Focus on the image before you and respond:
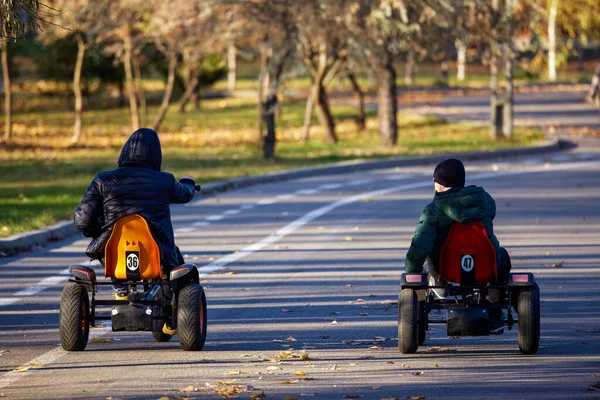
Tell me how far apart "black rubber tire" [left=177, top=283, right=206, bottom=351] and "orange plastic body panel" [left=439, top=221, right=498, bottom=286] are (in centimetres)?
162

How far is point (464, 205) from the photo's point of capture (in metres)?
7.89

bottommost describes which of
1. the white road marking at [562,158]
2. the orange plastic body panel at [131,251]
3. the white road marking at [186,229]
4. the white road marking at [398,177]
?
the white road marking at [562,158]

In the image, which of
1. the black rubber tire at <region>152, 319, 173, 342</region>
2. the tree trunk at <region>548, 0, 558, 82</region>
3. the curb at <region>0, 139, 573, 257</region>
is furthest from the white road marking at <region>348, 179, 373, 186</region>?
the tree trunk at <region>548, 0, 558, 82</region>

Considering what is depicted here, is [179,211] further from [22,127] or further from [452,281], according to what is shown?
[22,127]

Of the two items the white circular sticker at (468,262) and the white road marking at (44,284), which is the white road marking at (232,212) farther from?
the white circular sticker at (468,262)

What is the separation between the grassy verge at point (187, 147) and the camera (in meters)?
20.7

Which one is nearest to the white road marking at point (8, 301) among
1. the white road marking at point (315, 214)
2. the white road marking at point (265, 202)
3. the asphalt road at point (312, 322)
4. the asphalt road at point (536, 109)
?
the asphalt road at point (312, 322)

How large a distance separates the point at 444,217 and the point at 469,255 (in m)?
0.30

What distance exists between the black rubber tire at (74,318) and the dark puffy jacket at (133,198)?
275mm

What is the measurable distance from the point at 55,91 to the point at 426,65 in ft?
141

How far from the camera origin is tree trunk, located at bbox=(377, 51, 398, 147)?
107ft

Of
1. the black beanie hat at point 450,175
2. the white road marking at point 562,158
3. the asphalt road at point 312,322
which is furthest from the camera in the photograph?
the white road marking at point 562,158

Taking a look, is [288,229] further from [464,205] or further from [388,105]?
[388,105]

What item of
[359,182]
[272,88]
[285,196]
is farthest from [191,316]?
[272,88]
